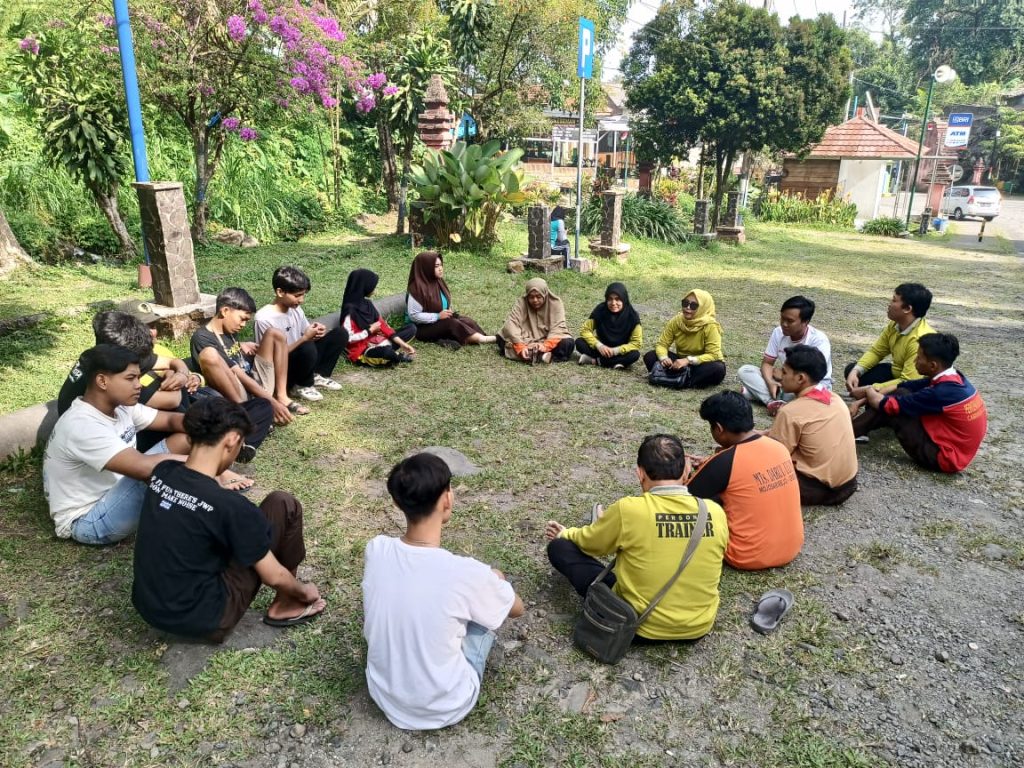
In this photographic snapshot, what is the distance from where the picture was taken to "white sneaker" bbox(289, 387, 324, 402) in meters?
5.23

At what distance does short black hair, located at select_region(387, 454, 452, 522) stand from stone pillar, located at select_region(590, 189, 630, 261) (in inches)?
396

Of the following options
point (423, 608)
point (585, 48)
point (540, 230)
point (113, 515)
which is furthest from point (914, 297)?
point (585, 48)

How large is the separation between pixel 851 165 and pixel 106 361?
25332mm

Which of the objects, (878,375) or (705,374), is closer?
(878,375)

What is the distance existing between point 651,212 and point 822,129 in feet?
18.0

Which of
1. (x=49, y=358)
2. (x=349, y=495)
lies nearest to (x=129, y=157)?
(x=49, y=358)

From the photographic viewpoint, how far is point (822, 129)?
16.7 meters

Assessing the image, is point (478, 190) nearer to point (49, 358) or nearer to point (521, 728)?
point (49, 358)

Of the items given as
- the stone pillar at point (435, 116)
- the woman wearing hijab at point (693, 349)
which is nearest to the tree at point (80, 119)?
the stone pillar at point (435, 116)

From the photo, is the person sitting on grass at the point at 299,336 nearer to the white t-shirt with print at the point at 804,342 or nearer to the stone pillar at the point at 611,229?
the white t-shirt with print at the point at 804,342

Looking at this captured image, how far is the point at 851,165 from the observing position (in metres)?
23.1

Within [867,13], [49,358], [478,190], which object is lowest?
[49,358]

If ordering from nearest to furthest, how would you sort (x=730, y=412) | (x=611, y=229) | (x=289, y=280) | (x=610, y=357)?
(x=730, y=412) < (x=289, y=280) < (x=610, y=357) < (x=611, y=229)

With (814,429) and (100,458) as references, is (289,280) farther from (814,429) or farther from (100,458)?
(814,429)
